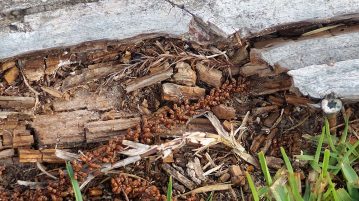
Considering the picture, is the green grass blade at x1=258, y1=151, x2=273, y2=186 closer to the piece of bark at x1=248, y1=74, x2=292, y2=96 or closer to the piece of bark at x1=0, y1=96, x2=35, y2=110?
the piece of bark at x1=248, y1=74, x2=292, y2=96

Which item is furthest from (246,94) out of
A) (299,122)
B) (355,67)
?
(355,67)

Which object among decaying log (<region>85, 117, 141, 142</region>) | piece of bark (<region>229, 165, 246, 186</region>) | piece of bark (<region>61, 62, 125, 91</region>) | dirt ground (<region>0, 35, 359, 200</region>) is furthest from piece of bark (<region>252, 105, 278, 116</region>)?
piece of bark (<region>61, 62, 125, 91</region>)

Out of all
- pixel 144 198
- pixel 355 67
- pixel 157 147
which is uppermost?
pixel 355 67

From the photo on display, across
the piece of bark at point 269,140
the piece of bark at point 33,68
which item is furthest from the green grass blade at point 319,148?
the piece of bark at point 33,68

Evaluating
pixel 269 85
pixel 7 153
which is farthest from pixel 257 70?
pixel 7 153

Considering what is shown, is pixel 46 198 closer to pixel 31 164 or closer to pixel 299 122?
pixel 31 164

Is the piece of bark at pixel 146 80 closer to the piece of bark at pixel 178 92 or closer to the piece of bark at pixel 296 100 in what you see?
the piece of bark at pixel 178 92

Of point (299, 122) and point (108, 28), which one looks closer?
point (108, 28)
